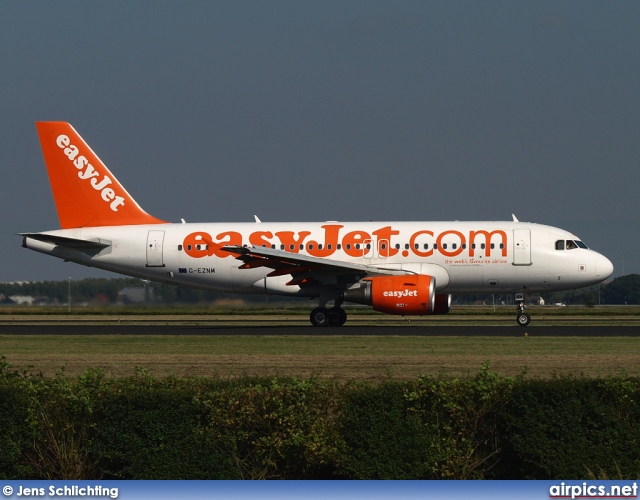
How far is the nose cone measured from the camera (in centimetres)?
3916

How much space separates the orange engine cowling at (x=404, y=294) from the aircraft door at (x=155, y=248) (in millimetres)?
10338

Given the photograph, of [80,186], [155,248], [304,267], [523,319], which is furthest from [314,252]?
[80,186]

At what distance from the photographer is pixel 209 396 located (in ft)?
38.8

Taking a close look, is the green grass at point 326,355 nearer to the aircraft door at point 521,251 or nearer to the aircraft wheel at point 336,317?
the aircraft wheel at point 336,317

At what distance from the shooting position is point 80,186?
43156 millimetres

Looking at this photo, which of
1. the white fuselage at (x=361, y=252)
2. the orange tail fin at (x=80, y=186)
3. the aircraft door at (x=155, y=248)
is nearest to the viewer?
the white fuselage at (x=361, y=252)

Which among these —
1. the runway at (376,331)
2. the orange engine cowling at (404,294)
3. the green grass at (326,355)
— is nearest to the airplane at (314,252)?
the orange engine cowling at (404,294)

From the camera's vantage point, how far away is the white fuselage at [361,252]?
38.7 m

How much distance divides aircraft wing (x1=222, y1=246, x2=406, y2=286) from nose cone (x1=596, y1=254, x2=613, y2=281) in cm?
808

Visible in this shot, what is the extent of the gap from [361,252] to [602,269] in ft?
32.4

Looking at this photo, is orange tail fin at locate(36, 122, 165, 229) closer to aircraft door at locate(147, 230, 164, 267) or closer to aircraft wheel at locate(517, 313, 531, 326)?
aircraft door at locate(147, 230, 164, 267)

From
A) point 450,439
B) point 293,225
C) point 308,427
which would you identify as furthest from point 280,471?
point 293,225

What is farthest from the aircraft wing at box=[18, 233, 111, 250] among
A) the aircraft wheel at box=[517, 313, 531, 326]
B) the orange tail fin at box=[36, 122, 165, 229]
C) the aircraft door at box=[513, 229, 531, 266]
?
the aircraft wheel at box=[517, 313, 531, 326]

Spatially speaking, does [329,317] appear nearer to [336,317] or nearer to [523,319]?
[336,317]
